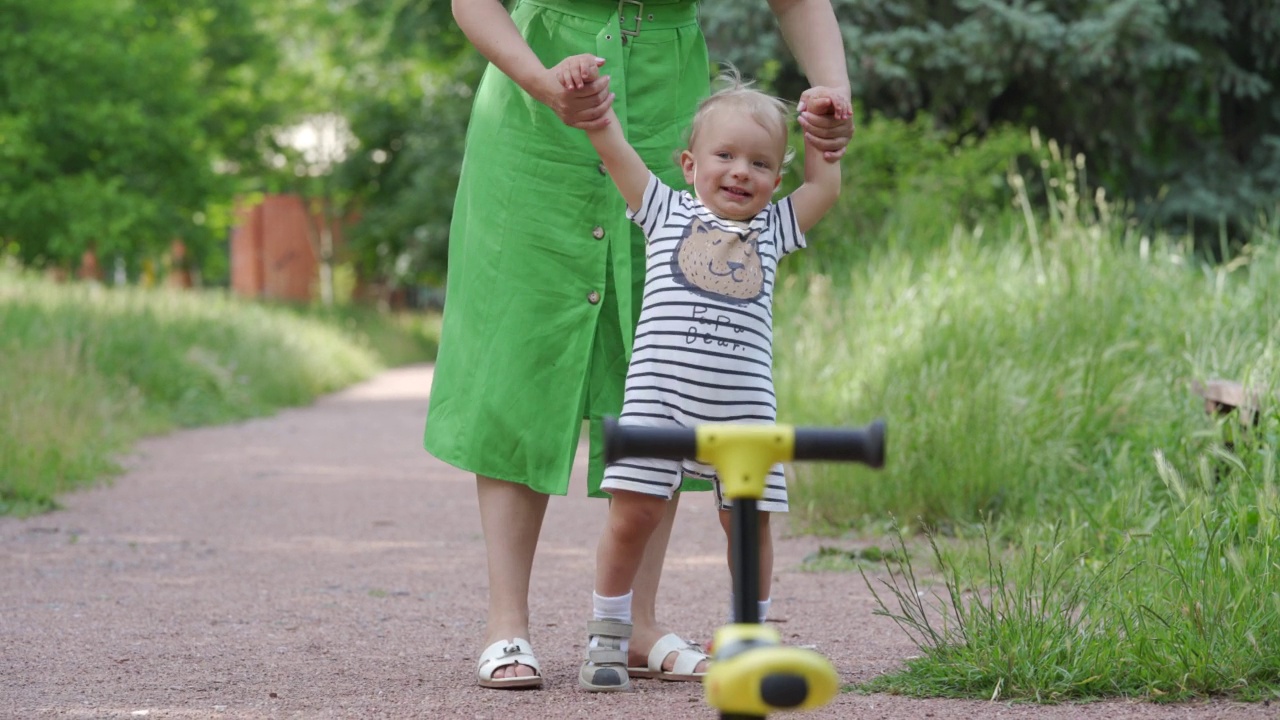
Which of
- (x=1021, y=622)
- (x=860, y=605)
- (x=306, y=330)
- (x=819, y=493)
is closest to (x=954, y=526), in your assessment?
(x=819, y=493)

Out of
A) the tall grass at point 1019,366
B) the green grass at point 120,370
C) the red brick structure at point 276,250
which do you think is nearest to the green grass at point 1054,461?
the tall grass at point 1019,366

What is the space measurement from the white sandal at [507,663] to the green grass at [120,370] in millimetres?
3668

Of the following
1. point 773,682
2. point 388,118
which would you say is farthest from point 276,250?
point 773,682

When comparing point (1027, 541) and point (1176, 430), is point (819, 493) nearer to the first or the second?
point (1176, 430)

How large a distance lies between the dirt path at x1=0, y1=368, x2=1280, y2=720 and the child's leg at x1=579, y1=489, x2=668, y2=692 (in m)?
0.07

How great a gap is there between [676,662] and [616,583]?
0.31 metres

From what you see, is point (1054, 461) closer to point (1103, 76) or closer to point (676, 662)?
point (676, 662)

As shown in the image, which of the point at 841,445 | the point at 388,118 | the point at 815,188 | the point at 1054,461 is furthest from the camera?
the point at 388,118

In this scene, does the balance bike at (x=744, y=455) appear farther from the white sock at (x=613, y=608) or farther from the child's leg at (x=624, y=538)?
the white sock at (x=613, y=608)

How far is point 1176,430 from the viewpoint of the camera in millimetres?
4852

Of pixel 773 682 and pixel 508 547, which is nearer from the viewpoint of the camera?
pixel 773 682

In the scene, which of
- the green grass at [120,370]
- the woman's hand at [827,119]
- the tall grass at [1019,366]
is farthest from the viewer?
the green grass at [120,370]

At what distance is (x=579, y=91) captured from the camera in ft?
9.00

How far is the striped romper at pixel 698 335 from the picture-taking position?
2.78 meters
